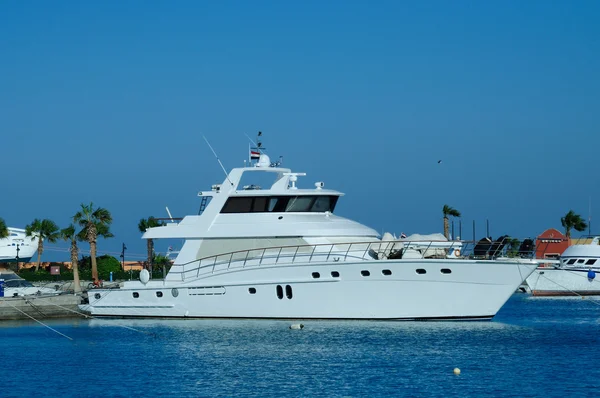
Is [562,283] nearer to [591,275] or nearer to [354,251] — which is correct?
[591,275]

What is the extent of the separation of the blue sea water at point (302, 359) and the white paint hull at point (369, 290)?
50 centimetres

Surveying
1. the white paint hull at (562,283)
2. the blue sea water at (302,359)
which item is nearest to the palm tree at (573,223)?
the white paint hull at (562,283)

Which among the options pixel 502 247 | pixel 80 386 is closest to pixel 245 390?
pixel 80 386

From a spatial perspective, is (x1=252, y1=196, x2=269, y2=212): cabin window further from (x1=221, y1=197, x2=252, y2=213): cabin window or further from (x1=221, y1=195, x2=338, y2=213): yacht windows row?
(x1=221, y1=197, x2=252, y2=213): cabin window

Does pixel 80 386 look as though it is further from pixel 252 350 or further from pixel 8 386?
pixel 252 350

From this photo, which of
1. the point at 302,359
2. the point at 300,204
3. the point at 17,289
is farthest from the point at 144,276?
the point at 302,359

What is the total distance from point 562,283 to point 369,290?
32512 millimetres

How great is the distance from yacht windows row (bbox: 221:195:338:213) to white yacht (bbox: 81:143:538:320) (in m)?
0.04

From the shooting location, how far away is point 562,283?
63.5 m

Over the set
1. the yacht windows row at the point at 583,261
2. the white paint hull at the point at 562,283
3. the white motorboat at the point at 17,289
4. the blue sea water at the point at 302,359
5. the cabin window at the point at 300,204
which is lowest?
the blue sea water at the point at 302,359

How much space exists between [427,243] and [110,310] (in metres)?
12.8

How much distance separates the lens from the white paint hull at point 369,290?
3378 cm

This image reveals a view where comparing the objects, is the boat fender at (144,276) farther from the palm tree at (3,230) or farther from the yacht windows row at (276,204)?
the palm tree at (3,230)

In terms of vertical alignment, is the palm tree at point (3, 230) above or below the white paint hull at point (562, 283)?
above
